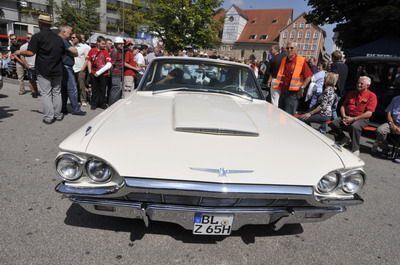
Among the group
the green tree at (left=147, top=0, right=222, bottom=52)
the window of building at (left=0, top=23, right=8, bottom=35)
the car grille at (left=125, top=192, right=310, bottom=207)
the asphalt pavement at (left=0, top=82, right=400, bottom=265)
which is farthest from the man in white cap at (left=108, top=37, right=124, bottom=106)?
the window of building at (left=0, top=23, right=8, bottom=35)

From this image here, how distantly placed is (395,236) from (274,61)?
5171 millimetres

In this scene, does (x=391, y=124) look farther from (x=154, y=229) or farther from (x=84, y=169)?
(x=84, y=169)

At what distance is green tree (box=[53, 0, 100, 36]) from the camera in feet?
112

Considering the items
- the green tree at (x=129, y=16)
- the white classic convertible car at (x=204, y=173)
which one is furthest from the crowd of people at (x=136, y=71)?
the green tree at (x=129, y=16)

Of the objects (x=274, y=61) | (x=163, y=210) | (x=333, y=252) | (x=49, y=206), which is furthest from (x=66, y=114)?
(x=333, y=252)

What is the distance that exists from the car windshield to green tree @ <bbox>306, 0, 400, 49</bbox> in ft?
41.1

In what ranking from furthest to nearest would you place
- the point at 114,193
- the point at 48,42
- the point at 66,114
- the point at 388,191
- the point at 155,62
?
the point at 66,114, the point at 48,42, the point at 388,191, the point at 155,62, the point at 114,193

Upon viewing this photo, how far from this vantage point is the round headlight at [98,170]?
6.45ft

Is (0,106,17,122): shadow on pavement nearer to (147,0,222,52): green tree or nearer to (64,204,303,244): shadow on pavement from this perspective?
(64,204,303,244): shadow on pavement

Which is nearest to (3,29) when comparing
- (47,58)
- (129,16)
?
(129,16)

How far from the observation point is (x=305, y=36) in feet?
233

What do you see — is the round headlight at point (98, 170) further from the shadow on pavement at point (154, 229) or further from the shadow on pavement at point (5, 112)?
the shadow on pavement at point (5, 112)

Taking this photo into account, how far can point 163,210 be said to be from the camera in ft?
6.40

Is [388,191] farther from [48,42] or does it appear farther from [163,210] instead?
[48,42]
